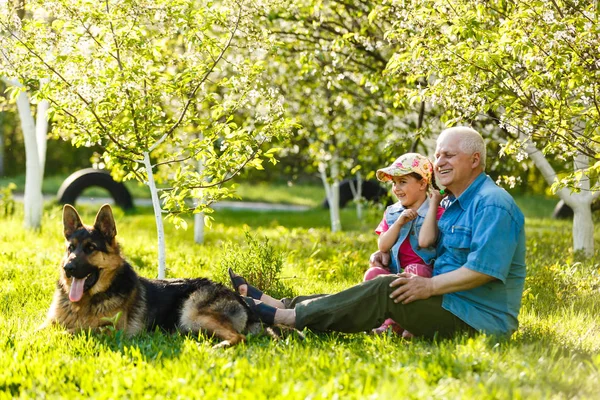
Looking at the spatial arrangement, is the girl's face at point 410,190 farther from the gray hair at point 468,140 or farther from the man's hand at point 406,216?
the gray hair at point 468,140

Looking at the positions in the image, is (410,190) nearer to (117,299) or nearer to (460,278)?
(460,278)

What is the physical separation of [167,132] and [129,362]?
9.00 ft

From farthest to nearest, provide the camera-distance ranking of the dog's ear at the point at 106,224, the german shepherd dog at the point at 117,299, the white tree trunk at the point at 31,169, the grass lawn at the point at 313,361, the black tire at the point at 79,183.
Answer: the black tire at the point at 79,183
the white tree trunk at the point at 31,169
the dog's ear at the point at 106,224
the german shepherd dog at the point at 117,299
the grass lawn at the point at 313,361

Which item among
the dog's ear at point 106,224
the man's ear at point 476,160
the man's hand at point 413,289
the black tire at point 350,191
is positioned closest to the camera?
the man's hand at point 413,289

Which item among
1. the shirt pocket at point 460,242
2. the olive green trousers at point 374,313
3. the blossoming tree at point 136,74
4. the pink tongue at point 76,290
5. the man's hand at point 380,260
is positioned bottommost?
the olive green trousers at point 374,313

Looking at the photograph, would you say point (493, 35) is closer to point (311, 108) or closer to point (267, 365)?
point (267, 365)

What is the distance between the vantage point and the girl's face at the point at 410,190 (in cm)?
531

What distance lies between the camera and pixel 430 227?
5031 mm

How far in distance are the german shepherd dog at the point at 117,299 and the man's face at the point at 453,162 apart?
1748mm

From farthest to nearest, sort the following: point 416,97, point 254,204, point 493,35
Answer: point 254,204, point 416,97, point 493,35

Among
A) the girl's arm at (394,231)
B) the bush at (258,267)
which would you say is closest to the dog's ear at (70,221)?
the bush at (258,267)

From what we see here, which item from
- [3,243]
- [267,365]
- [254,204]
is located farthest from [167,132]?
[254,204]

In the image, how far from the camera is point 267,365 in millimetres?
4102

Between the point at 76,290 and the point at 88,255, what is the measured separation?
0.89 ft
